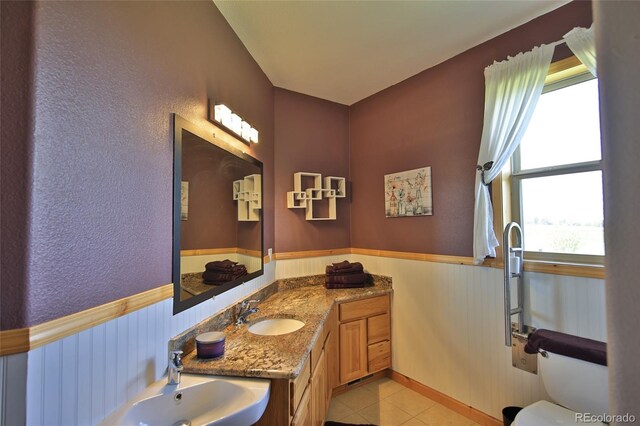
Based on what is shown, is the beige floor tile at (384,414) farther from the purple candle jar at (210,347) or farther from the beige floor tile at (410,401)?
the purple candle jar at (210,347)

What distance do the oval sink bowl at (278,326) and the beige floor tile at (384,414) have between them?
94 centimetres

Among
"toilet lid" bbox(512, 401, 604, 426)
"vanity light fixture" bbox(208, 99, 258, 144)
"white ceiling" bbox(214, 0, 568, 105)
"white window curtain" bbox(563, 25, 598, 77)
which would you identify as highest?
"white ceiling" bbox(214, 0, 568, 105)

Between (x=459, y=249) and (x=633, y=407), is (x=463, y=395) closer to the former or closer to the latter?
(x=459, y=249)

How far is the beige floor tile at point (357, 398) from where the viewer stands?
2379mm

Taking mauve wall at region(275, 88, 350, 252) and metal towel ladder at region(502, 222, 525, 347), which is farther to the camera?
mauve wall at region(275, 88, 350, 252)

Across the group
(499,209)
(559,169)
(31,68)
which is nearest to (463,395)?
(499,209)

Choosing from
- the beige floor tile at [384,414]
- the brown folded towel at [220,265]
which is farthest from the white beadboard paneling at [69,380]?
the beige floor tile at [384,414]

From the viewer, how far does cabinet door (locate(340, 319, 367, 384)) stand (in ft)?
8.16

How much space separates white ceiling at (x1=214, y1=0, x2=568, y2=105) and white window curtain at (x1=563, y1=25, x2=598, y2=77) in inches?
11.0

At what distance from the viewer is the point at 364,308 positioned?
2621mm

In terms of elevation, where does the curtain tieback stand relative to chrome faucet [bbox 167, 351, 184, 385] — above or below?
above

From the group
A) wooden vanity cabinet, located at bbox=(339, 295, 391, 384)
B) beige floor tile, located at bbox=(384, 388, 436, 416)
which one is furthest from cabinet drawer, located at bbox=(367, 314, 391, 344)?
beige floor tile, located at bbox=(384, 388, 436, 416)

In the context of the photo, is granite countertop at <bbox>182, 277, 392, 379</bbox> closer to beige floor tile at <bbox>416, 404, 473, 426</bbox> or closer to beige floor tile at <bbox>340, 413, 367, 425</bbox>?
beige floor tile at <bbox>340, 413, 367, 425</bbox>

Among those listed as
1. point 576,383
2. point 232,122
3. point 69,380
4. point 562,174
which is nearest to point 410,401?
point 576,383
